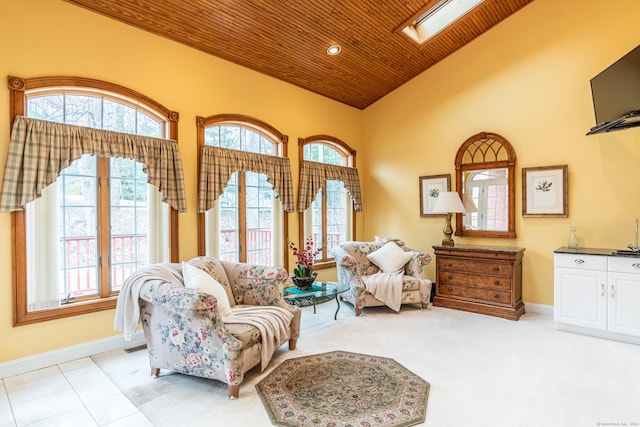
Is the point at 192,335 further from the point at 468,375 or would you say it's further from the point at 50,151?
the point at 468,375

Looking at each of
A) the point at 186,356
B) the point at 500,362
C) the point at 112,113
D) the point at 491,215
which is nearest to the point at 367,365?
the point at 500,362

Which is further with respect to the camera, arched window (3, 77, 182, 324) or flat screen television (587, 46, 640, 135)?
flat screen television (587, 46, 640, 135)

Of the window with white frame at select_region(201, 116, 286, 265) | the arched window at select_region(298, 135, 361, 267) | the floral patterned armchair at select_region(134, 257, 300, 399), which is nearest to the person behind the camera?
the floral patterned armchair at select_region(134, 257, 300, 399)

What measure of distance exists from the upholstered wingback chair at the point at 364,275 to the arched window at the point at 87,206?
2.09 meters

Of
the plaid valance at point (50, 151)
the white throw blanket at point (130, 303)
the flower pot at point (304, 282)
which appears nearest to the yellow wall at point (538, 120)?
the flower pot at point (304, 282)

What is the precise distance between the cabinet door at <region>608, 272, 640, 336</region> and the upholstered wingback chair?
1874mm

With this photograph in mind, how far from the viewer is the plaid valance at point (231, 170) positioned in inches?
154

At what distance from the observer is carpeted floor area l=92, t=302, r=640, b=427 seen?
7.40 ft

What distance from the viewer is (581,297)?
3738 millimetres

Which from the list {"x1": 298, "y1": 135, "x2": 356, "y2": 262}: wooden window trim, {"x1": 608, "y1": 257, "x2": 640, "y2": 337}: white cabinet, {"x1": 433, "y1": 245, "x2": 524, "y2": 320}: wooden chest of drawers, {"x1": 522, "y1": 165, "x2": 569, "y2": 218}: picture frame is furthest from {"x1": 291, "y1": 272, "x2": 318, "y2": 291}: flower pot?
{"x1": 608, "y1": 257, "x2": 640, "y2": 337}: white cabinet

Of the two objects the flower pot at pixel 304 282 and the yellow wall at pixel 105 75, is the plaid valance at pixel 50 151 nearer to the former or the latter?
the yellow wall at pixel 105 75

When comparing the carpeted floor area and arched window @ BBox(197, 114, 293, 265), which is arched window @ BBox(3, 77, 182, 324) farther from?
the carpeted floor area

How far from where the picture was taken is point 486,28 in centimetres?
485

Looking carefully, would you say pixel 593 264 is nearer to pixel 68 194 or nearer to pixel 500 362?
pixel 500 362
